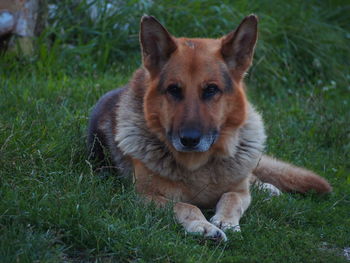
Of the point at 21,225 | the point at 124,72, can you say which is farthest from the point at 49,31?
the point at 21,225

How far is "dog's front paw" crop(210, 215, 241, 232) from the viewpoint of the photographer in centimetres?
442

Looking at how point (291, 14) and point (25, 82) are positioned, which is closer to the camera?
point (25, 82)

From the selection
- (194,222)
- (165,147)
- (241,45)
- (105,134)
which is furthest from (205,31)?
(194,222)

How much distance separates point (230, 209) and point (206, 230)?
432 mm

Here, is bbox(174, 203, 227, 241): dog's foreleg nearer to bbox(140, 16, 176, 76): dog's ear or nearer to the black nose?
the black nose

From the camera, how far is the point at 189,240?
13.7ft

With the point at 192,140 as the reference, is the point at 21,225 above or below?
below

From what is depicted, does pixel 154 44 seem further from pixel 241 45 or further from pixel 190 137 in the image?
pixel 190 137

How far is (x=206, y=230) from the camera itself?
4.28 meters

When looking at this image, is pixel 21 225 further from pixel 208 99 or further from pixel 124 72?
pixel 124 72

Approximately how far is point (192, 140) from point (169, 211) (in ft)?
1.80

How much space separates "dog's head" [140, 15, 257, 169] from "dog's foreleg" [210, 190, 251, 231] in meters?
0.37

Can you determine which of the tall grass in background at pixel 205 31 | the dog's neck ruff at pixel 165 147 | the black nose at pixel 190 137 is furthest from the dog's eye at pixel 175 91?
the tall grass in background at pixel 205 31

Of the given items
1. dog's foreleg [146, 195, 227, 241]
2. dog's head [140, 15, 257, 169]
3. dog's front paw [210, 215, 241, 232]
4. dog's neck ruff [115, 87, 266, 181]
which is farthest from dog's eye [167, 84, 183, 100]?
dog's front paw [210, 215, 241, 232]
